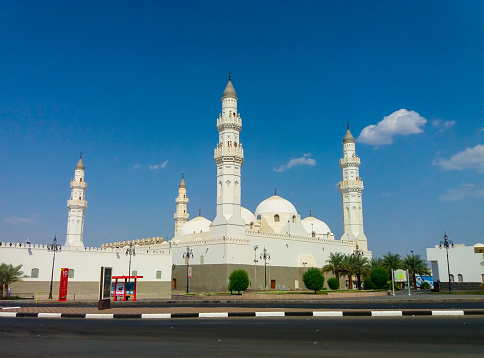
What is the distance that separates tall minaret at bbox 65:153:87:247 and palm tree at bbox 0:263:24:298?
19818 millimetres

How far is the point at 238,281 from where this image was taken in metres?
43.4

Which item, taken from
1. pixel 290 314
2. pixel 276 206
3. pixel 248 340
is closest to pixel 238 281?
pixel 276 206

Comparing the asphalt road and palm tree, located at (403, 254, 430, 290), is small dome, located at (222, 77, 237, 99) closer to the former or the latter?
palm tree, located at (403, 254, 430, 290)

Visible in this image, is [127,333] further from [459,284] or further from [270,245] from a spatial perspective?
[459,284]

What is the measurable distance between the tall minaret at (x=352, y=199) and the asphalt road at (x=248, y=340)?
52.8 m

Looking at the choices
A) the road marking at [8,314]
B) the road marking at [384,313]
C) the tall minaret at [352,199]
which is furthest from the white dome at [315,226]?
the road marking at [8,314]

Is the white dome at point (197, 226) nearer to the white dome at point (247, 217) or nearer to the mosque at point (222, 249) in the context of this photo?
the mosque at point (222, 249)

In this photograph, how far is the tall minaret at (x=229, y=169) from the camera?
164 ft

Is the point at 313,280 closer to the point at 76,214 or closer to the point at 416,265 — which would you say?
the point at 416,265

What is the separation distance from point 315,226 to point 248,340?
60788 mm

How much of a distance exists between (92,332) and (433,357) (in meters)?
8.95

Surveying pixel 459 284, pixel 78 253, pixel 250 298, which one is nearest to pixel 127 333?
pixel 250 298

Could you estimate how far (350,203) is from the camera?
2594 inches

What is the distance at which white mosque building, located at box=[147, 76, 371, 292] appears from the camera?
49750 mm
